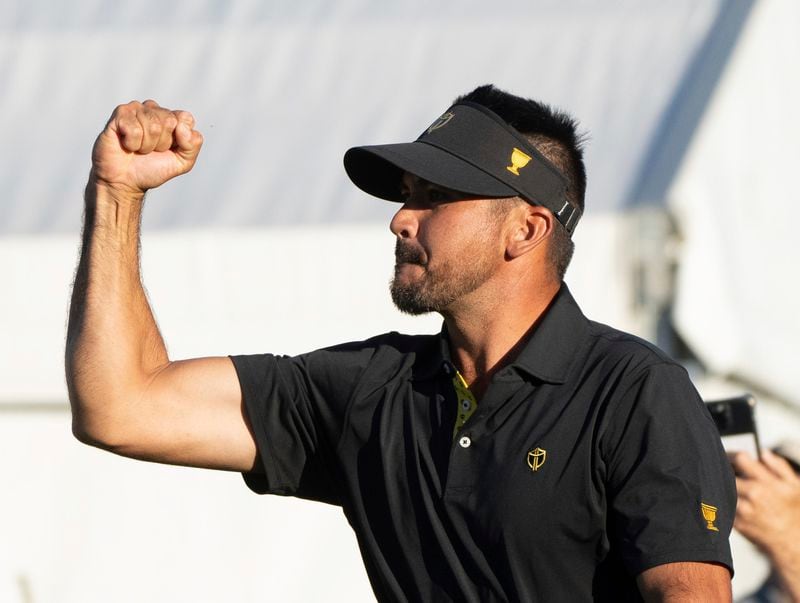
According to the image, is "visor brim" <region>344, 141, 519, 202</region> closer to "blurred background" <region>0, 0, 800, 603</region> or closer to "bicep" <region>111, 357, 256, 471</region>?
"bicep" <region>111, 357, 256, 471</region>

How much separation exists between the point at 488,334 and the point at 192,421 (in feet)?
1.94

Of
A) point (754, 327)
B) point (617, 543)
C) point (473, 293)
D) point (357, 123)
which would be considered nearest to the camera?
point (617, 543)

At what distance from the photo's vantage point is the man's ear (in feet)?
8.00

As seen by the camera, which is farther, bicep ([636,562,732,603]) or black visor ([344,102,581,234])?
black visor ([344,102,581,234])

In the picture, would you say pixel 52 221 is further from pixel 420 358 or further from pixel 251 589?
pixel 420 358

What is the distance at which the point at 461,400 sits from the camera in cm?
233

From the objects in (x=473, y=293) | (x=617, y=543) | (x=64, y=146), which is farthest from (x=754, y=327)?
(x=64, y=146)

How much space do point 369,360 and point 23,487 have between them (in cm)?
160

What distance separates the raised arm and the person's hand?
1.15 m

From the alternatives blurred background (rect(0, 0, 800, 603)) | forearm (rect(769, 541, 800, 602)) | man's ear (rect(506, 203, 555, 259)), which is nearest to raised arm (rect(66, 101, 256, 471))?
man's ear (rect(506, 203, 555, 259))

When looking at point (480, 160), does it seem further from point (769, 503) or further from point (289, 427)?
point (769, 503)

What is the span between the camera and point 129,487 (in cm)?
366

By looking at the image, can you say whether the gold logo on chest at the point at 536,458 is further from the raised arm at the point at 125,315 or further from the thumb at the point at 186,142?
the thumb at the point at 186,142

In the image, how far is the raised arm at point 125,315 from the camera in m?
2.34
